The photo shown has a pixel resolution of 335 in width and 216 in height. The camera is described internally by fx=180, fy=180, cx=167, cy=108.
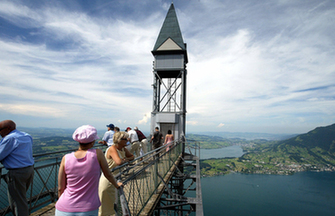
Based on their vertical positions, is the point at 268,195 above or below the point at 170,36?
below

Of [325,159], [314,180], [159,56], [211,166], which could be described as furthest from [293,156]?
[159,56]

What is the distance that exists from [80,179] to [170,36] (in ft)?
50.0

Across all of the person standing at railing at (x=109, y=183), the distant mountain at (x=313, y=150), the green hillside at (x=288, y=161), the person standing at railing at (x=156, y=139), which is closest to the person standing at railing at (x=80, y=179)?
the person standing at railing at (x=109, y=183)

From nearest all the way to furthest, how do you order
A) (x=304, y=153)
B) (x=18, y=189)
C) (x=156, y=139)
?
(x=18, y=189), (x=156, y=139), (x=304, y=153)

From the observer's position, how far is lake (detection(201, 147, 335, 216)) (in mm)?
72750

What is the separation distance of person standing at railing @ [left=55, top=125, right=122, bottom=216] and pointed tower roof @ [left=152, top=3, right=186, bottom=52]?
1380 centimetres

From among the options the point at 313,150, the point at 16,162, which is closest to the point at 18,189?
the point at 16,162

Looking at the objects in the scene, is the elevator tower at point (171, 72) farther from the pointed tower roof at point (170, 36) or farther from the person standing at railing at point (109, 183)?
the person standing at railing at point (109, 183)

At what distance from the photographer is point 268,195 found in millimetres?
87875

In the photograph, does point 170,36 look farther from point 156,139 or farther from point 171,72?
point 156,139

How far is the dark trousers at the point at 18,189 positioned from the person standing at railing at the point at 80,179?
1.82 meters

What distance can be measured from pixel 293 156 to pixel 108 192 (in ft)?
665

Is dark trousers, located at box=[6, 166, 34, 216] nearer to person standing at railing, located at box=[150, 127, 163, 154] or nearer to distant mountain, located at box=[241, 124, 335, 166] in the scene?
person standing at railing, located at box=[150, 127, 163, 154]

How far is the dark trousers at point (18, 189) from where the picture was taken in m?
3.23
